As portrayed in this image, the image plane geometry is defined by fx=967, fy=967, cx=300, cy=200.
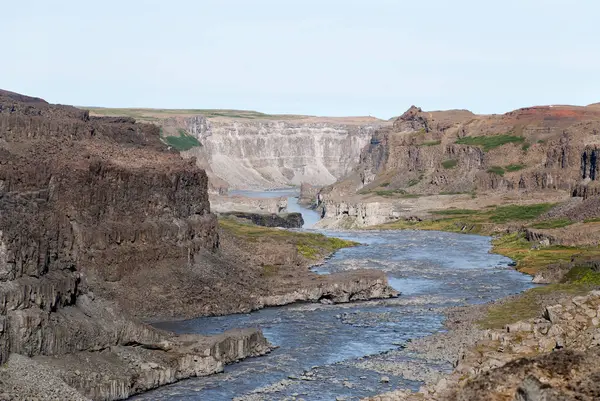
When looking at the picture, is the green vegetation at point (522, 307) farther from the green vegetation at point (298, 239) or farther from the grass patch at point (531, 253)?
the green vegetation at point (298, 239)

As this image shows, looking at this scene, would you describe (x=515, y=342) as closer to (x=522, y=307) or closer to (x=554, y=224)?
(x=522, y=307)

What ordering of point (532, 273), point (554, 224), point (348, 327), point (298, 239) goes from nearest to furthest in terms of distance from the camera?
point (348, 327), point (532, 273), point (298, 239), point (554, 224)

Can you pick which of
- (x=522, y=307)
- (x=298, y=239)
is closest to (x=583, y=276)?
(x=522, y=307)

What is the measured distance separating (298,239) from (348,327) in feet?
258

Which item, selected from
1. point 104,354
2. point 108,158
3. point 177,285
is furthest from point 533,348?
point 108,158

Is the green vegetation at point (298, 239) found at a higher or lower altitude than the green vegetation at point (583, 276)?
lower

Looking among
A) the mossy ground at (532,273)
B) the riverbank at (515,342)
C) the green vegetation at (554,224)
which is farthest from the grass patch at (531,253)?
the green vegetation at (554,224)

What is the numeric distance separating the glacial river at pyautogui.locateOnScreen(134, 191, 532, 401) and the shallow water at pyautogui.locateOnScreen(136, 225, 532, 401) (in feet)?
0.23

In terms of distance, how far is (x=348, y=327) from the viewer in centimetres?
9031

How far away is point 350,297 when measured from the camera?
356 ft

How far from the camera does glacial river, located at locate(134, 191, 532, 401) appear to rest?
214 feet

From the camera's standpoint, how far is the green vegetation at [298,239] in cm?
15425

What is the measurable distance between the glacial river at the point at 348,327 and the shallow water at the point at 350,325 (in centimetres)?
7

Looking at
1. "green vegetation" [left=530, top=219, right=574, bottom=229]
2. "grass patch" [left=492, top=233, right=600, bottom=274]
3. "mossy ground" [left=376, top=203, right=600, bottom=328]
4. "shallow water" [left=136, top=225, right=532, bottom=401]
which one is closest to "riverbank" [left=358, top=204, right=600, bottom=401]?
"mossy ground" [left=376, top=203, right=600, bottom=328]
